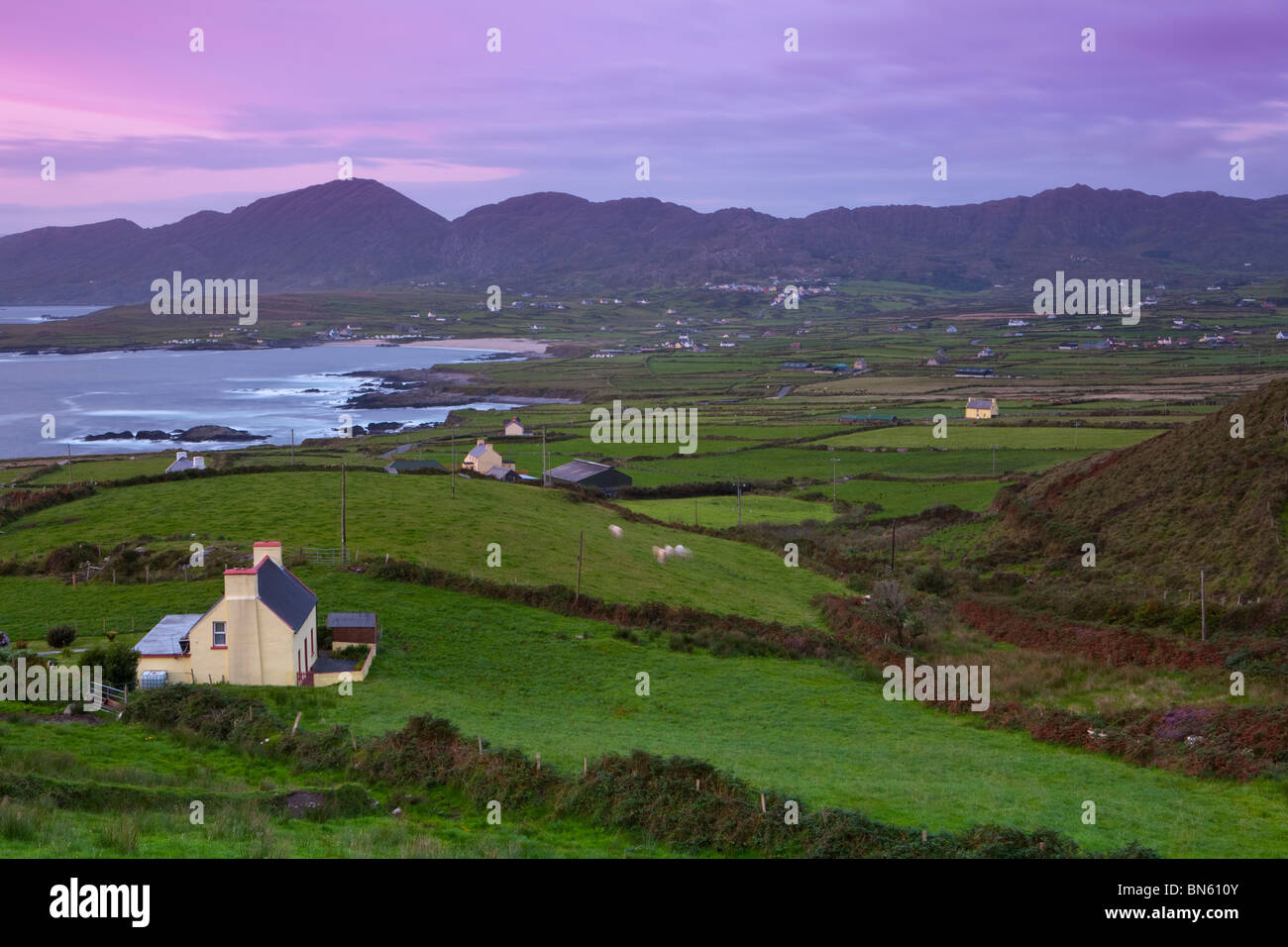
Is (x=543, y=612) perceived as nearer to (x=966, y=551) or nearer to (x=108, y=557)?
(x=108, y=557)

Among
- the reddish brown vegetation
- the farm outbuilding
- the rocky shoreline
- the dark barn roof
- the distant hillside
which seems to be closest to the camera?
the reddish brown vegetation

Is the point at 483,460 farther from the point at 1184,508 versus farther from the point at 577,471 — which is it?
the point at 1184,508

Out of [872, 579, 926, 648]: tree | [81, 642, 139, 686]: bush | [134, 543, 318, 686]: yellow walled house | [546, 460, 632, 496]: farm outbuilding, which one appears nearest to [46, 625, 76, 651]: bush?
[81, 642, 139, 686]: bush

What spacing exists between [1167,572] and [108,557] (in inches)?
1579

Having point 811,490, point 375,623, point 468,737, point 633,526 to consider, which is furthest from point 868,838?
point 811,490

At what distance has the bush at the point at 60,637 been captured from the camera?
93.1 feet

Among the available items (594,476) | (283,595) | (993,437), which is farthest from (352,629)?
(993,437)

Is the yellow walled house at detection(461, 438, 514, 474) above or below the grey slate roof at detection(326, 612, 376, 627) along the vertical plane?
above

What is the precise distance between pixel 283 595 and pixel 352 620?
282 cm

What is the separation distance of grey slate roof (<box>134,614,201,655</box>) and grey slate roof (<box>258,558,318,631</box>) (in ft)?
6.84

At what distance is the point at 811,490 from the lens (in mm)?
70500

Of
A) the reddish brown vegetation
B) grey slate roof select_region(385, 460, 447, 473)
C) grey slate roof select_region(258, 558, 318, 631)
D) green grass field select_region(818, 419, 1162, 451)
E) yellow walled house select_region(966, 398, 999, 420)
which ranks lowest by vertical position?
the reddish brown vegetation

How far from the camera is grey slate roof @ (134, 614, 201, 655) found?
2720 cm

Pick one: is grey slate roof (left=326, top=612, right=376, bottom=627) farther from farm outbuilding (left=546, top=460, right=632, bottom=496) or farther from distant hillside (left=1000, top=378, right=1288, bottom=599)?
farm outbuilding (left=546, top=460, right=632, bottom=496)
